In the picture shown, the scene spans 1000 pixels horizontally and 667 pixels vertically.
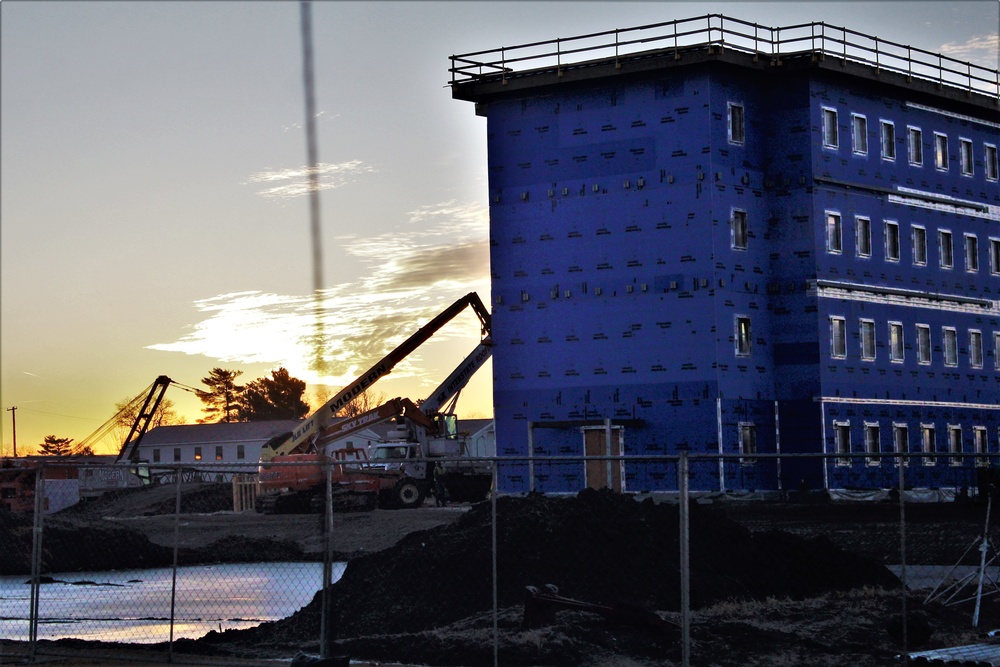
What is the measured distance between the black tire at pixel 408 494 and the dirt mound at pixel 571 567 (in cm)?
3508

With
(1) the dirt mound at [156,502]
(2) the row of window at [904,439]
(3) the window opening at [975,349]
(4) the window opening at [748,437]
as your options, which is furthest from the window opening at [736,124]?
(1) the dirt mound at [156,502]

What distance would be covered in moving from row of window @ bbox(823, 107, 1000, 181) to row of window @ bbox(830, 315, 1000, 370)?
7190 mm

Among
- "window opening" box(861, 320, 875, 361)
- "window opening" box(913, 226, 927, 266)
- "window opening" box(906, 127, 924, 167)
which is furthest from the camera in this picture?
"window opening" box(913, 226, 927, 266)

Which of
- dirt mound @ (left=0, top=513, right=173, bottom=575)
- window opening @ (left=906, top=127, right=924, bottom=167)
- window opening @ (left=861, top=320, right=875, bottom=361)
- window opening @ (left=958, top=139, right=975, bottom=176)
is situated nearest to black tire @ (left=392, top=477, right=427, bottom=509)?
dirt mound @ (left=0, top=513, right=173, bottom=575)

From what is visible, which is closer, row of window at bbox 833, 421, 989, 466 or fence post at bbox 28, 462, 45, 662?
fence post at bbox 28, 462, 45, 662

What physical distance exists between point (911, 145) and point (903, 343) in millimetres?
8736

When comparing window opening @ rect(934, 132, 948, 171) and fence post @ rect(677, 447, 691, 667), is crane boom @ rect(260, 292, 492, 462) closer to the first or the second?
window opening @ rect(934, 132, 948, 171)

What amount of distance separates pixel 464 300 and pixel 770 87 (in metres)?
19.6

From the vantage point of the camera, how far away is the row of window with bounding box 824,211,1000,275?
6003 centimetres

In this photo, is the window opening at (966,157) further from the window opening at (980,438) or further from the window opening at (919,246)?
the window opening at (980,438)

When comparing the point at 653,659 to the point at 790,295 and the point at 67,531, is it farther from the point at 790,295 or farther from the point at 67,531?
the point at 790,295

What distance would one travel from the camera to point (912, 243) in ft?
210

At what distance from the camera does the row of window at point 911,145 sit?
60062 millimetres

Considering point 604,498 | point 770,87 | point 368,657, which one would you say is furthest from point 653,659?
point 770,87
